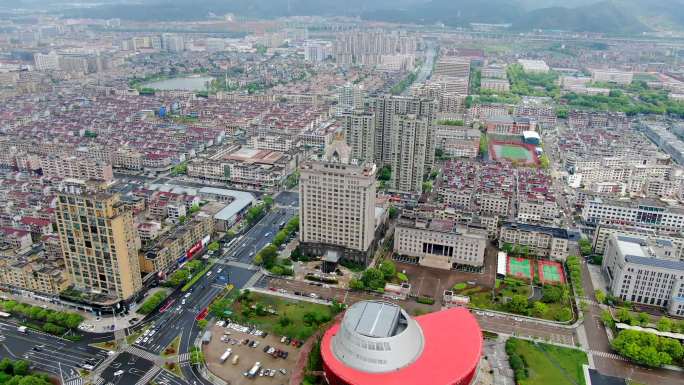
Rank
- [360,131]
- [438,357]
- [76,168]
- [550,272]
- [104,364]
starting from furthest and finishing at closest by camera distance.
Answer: [360,131], [76,168], [550,272], [104,364], [438,357]

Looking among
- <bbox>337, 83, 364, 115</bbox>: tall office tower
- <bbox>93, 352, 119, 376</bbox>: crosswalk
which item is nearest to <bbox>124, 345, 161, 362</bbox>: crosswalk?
<bbox>93, 352, 119, 376</bbox>: crosswalk

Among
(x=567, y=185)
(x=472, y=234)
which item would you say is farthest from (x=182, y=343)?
(x=567, y=185)

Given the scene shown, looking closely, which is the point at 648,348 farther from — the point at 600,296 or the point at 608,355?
the point at 600,296

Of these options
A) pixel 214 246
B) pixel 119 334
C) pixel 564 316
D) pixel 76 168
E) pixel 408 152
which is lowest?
pixel 119 334

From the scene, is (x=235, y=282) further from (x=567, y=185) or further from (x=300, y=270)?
(x=567, y=185)

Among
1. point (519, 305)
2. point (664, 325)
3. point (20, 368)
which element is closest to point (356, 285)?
point (519, 305)

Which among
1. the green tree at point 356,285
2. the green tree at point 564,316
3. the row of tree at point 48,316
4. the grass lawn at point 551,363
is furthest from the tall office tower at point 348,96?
the grass lawn at point 551,363

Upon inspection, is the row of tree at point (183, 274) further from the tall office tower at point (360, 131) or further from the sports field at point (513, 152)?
the sports field at point (513, 152)
